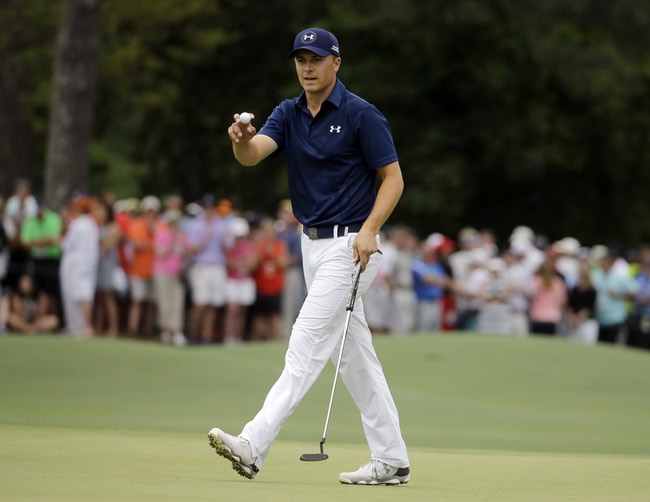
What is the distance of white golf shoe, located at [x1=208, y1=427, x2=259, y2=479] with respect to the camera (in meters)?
7.13

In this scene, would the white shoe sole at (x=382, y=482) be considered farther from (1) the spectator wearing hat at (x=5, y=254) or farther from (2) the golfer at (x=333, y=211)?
(1) the spectator wearing hat at (x=5, y=254)

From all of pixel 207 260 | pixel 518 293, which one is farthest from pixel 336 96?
pixel 518 293

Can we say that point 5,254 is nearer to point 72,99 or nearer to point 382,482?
point 72,99

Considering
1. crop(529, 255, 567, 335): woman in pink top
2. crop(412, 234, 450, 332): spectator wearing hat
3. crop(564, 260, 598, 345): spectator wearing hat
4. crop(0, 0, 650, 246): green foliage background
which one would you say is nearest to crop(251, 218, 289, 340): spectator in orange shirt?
crop(412, 234, 450, 332): spectator wearing hat

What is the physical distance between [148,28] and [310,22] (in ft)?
28.0

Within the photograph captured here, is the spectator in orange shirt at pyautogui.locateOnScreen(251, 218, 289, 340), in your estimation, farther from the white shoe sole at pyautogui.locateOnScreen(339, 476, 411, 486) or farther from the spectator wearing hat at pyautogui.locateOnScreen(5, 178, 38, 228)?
the white shoe sole at pyautogui.locateOnScreen(339, 476, 411, 486)

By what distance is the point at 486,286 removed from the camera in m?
22.5

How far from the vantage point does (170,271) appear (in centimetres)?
2027

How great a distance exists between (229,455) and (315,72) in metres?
2.15

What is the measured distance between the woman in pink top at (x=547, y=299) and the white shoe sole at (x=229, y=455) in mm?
15326

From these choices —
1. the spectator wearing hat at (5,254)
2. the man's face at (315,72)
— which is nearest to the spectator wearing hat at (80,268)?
the spectator wearing hat at (5,254)

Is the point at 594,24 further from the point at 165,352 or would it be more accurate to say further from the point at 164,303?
the point at 165,352

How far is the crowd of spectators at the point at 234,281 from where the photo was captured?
19453 mm

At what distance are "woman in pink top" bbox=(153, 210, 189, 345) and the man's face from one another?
41.5 ft
